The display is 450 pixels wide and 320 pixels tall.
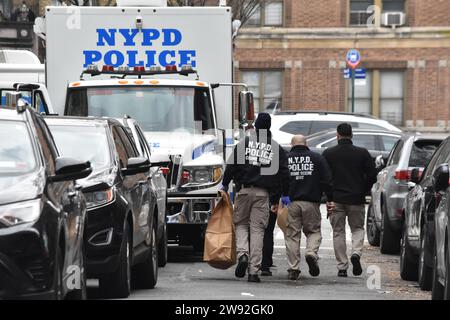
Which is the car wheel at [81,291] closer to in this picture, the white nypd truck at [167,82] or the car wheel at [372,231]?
the white nypd truck at [167,82]

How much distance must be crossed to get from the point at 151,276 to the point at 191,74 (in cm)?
543

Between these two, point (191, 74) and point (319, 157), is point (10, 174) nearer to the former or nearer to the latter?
point (319, 157)

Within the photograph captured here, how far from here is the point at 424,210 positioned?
1328cm

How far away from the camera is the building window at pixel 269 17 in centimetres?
4956

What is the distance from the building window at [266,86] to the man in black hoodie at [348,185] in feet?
110

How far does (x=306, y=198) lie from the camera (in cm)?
1514

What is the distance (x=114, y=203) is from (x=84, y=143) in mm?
1261

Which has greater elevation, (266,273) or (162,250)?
(162,250)

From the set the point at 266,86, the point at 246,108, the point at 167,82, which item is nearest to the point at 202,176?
the point at 167,82

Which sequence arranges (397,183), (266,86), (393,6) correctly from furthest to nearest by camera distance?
(266,86), (393,6), (397,183)

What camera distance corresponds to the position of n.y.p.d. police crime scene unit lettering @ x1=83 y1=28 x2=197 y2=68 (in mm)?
Answer: 18703

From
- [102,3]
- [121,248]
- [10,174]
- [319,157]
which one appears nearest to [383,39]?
[102,3]

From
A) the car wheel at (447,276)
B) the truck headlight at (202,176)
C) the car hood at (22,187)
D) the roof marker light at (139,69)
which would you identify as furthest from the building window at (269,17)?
the car hood at (22,187)

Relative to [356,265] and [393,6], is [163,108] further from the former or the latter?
→ [393,6]
